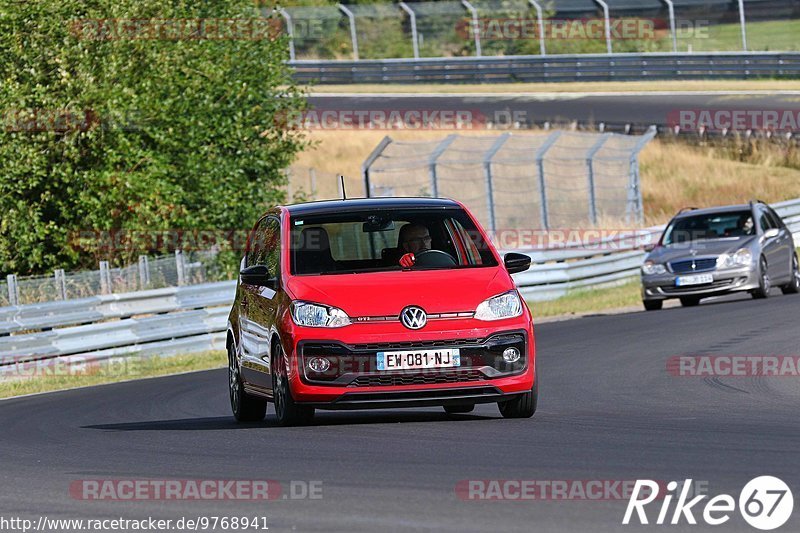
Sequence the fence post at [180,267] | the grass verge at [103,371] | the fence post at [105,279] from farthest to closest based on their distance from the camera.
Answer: the fence post at [180,267] < the fence post at [105,279] < the grass verge at [103,371]

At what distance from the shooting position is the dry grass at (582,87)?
159 feet

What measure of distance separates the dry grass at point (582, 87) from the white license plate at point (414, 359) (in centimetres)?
3911

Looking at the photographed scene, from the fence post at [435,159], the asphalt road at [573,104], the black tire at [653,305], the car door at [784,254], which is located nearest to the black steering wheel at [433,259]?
the black tire at [653,305]

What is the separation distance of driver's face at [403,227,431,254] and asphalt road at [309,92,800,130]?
31738 millimetres

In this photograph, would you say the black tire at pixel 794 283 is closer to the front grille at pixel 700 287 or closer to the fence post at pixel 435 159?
the front grille at pixel 700 287

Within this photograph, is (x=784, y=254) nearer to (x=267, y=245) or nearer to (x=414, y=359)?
(x=267, y=245)

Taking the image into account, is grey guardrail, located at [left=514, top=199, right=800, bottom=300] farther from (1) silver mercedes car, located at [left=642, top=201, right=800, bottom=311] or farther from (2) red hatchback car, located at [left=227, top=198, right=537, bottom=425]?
(2) red hatchback car, located at [left=227, top=198, right=537, bottom=425]

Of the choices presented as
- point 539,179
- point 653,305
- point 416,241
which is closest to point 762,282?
point 653,305

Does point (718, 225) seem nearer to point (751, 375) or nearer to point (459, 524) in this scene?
point (751, 375)

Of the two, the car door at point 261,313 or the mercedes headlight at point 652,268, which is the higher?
the car door at point 261,313

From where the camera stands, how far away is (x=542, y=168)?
1273 inches

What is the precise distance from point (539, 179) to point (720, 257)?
10.1 meters

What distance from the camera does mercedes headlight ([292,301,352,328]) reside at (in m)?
10.3

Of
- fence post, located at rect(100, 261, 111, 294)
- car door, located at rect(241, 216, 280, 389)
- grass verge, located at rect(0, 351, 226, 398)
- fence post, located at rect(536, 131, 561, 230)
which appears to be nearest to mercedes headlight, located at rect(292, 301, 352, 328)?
car door, located at rect(241, 216, 280, 389)
